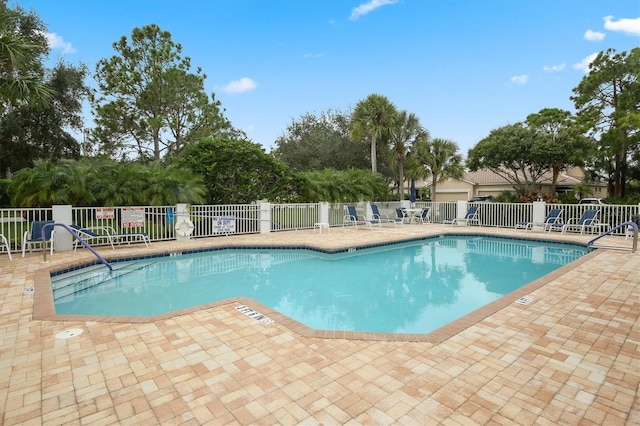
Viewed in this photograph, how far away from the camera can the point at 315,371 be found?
9.74 ft

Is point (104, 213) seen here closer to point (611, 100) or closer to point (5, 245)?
point (5, 245)

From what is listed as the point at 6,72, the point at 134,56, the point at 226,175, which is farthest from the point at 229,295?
the point at 134,56

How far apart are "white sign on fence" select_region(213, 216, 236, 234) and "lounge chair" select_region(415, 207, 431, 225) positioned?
9.67 metres

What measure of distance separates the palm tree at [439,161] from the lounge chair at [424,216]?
2620 mm

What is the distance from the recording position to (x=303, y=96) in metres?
24.2

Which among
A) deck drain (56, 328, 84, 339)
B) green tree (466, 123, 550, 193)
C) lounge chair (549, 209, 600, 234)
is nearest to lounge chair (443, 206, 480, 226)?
lounge chair (549, 209, 600, 234)

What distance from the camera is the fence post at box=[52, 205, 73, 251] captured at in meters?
9.12

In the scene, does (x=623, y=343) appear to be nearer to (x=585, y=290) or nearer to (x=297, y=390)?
(x=585, y=290)

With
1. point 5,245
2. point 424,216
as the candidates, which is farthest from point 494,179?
point 5,245

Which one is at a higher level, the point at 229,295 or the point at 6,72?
the point at 6,72

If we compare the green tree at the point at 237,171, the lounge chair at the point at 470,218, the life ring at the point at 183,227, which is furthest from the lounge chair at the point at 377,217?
the life ring at the point at 183,227

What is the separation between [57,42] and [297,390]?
2240 centimetres

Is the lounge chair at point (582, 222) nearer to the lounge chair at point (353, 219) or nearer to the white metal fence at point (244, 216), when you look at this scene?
the white metal fence at point (244, 216)

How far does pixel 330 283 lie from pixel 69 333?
14.8ft
